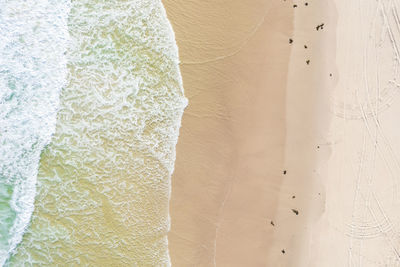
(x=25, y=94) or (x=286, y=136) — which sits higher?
(x=25, y=94)

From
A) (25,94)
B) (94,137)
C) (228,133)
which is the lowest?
(94,137)

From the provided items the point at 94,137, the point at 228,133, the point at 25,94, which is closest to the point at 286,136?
the point at 228,133

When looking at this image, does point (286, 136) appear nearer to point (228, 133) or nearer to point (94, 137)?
point (228, 133)

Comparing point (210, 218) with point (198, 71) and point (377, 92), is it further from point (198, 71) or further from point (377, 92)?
point (377, 92)

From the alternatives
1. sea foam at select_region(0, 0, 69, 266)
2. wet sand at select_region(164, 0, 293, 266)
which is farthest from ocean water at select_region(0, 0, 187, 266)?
wet sand at select_region(164, 0, 293, 266)

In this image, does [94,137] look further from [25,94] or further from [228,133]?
[228,133]

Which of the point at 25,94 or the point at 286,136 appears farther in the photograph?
the point at 286,136

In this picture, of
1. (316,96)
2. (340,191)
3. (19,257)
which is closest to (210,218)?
(340,191)
